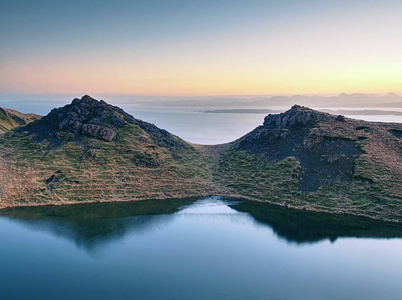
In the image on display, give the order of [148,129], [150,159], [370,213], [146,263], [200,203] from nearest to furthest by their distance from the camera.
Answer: [146,263]
[370,213]
[200,203]
[150,159]
[148,129]

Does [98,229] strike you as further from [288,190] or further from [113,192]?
[288,190]

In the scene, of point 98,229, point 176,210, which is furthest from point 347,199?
point 98,229

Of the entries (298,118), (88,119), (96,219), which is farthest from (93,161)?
(298,118)

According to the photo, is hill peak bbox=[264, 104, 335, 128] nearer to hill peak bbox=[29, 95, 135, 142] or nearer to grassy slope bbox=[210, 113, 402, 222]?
grassy slope bbox=[210, 113, 402, 222]

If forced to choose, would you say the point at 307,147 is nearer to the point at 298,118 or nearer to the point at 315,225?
the point at 298,118

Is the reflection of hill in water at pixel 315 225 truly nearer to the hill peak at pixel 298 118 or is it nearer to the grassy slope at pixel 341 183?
the grassy slope at pixel 341 183

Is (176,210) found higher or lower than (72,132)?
lower

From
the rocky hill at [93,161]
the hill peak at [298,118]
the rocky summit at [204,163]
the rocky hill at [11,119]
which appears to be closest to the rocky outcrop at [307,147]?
the hill peak at [298,118]

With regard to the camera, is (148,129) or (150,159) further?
(148,129)
